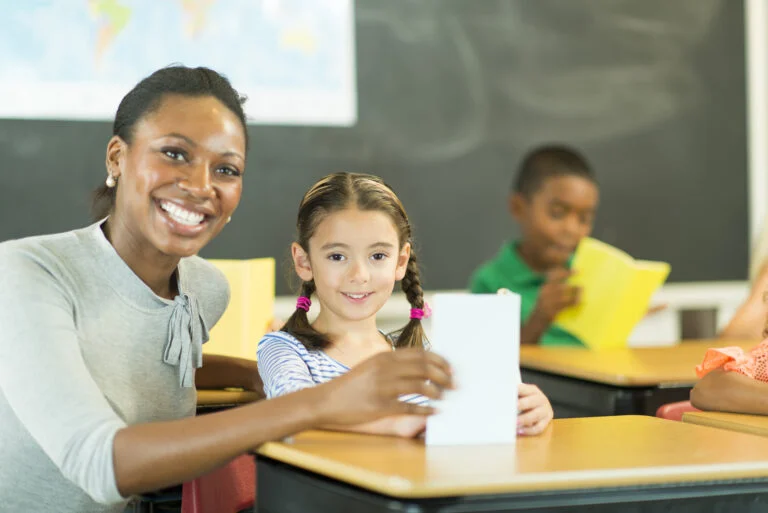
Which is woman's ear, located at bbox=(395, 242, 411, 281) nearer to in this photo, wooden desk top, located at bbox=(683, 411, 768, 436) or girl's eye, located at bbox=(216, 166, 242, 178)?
girl's eye, located at bbox=(216, 166, 242, 178)

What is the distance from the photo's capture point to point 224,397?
7.93 feet

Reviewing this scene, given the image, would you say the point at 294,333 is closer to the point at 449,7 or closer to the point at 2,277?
the point at 2,277

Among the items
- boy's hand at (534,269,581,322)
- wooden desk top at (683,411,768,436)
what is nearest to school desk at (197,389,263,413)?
wooden desk top at (683,411,768,436)

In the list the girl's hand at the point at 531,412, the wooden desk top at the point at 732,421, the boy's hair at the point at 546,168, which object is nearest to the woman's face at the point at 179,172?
the girl's hand at the point at 531,412

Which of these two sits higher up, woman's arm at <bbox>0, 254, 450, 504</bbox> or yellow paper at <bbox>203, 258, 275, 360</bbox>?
yellow paper at <bbox>203, 258, 275, 360</bbox>

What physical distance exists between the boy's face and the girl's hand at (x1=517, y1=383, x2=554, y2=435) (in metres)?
2.27

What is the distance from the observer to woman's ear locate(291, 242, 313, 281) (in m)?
2.21

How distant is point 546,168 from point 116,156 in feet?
8.72

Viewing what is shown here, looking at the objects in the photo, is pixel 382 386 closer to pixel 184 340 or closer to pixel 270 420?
pixel 270 420

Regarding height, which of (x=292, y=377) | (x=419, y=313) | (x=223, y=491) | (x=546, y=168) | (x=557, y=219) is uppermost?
(x=546, y=168)

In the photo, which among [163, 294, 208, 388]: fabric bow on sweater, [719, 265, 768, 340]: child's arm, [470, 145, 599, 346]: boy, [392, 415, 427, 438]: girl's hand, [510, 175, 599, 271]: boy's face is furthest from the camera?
[510, 175, 599, 271]: boy's face

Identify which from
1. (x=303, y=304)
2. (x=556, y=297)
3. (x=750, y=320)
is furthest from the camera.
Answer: (x=556, y=297)

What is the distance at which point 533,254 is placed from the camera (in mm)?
4117

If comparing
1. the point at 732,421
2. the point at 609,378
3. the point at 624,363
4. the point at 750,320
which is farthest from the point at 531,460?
the point at 750,320
